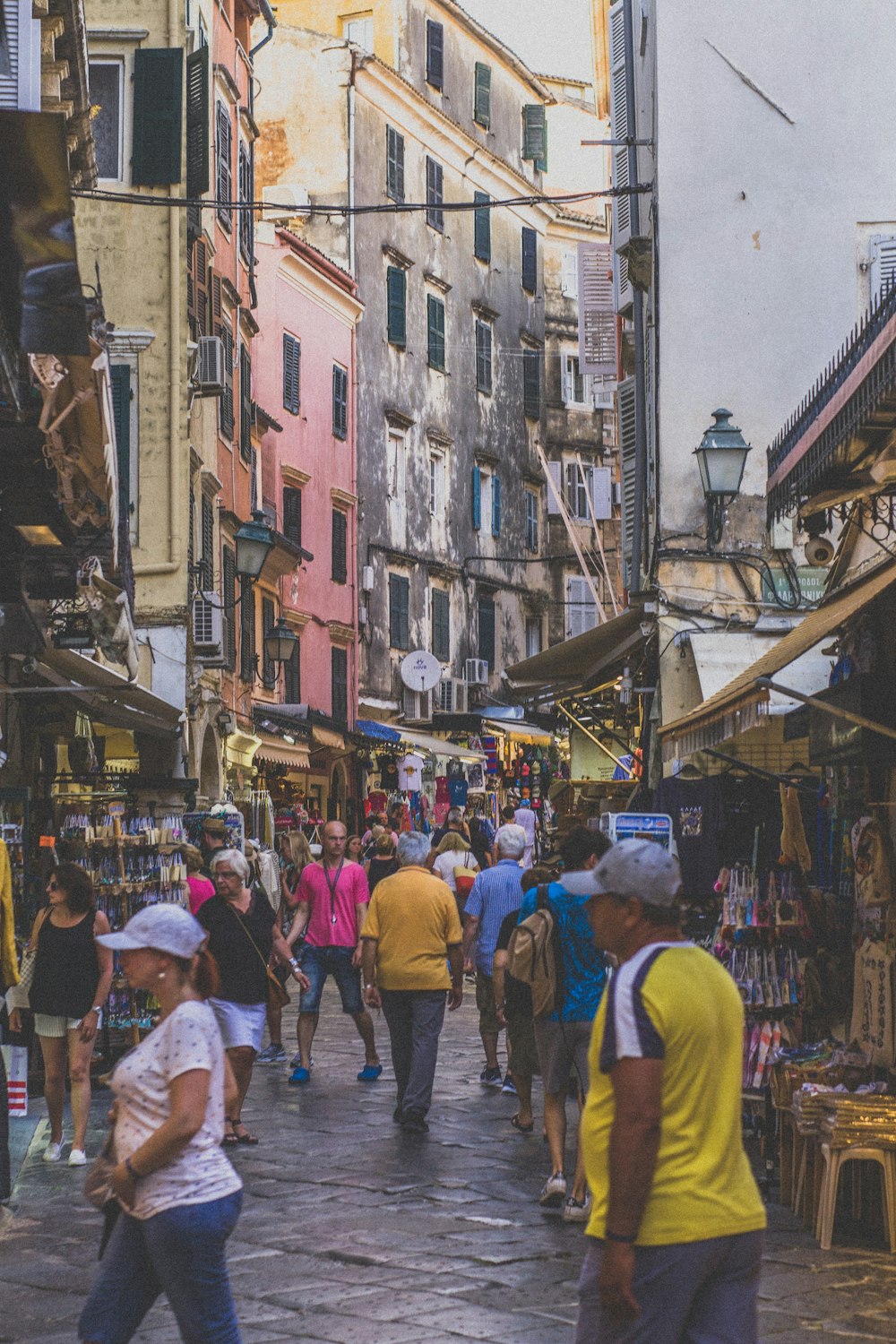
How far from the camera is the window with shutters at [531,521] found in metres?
48.0

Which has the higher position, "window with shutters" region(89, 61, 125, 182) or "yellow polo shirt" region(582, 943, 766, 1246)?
"window with shutters" region(89, 61, 125, 182)

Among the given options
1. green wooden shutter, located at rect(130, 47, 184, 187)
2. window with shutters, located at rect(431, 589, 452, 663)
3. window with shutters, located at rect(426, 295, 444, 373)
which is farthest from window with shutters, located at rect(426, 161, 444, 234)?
green wooden shutter, located at rect(130, 47, 184, 187)

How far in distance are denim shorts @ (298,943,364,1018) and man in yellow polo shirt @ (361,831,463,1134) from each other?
1.79m

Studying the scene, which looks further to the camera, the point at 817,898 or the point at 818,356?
the point at 818,356

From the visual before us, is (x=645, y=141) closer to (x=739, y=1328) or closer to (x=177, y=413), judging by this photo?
(x=177, y=413)

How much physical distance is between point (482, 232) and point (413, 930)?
3633 cm

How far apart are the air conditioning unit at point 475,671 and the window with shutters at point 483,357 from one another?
662 centimetres

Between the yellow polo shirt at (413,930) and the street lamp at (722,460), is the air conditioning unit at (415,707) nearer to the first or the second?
the street lamp at (722,460)

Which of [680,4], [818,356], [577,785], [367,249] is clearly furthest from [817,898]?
[367,249]

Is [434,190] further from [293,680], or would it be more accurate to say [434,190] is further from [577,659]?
[577,659]

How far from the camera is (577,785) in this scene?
73.0 feet

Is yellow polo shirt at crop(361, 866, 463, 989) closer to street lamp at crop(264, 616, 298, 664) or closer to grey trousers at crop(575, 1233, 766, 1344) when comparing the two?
grey trousers at crop(575, 1233, 766, 1344)

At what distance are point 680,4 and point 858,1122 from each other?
12400mm

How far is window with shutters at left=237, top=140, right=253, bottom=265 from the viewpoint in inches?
1161
